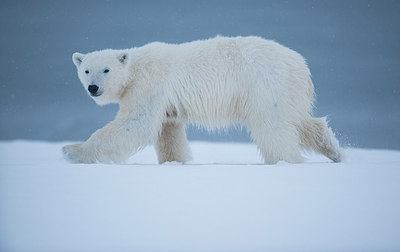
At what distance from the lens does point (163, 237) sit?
2.97m

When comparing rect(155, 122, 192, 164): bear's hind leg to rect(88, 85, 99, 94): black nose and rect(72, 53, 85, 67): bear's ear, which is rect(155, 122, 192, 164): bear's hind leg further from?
rect(72, 53, 85, 67): bear's ear

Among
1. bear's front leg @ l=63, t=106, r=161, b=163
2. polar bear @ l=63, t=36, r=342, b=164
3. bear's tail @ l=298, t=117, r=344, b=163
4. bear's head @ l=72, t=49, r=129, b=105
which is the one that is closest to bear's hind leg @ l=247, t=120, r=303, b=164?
polar bear @ l=63, t=36, r=342, b=164

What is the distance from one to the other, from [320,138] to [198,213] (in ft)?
11.1

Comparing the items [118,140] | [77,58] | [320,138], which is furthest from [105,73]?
[320,138]

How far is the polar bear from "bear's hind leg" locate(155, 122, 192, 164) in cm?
30

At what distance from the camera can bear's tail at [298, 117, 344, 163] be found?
6090 mm

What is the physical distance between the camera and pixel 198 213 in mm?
3215

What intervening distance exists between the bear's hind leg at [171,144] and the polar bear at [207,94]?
0.30m

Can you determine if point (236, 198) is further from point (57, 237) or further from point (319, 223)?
point (57, 237)

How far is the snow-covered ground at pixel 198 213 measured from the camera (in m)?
2.97

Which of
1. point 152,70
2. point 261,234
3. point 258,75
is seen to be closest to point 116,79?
point 152,70

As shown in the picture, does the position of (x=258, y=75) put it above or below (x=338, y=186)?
above

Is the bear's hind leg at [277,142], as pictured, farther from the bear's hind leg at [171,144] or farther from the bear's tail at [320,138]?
the bear's hind leg at [171,144]

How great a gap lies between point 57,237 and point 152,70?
3.41 m
